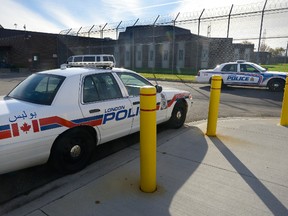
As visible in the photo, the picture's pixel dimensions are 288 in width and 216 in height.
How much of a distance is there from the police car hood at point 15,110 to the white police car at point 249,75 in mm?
11813

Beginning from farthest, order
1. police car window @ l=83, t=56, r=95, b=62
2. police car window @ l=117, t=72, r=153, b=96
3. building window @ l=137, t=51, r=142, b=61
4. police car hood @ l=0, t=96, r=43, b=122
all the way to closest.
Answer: building window @ l=137, t=51, r=142, b=61 → police car window @ l=83, t=56, r=95, b=62 → police car window @ l=117, t=72, r=153, b=96 → police car hood @ l=0, t=96, r=43, b=122

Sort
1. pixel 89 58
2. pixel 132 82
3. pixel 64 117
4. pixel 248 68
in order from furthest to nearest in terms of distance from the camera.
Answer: pixel 89 58 < pixel 248 68 < pixel 132 82 < pixel 64 117

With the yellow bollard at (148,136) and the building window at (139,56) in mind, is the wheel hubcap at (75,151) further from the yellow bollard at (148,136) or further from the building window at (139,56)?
the building window at (139,56)

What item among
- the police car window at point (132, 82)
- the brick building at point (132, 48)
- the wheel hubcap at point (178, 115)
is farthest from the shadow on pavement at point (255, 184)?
the brick building at point (132, 48)

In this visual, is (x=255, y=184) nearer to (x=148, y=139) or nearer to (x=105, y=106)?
(x=148, y=139)

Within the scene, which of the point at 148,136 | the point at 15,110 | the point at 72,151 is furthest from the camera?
the point at 72,151

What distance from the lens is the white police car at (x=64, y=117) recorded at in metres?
2.90

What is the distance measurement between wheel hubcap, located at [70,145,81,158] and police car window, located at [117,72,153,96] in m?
1.42

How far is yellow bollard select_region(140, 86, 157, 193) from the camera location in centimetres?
275

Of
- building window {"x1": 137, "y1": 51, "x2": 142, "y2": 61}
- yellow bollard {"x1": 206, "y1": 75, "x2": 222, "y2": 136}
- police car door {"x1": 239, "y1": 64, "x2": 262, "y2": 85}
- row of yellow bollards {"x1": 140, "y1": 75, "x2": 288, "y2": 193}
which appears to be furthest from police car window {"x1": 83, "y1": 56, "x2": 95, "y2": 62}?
row of yellow bollards {"x1": 140, "y1": 75, "x2": 288, "y2": 193}

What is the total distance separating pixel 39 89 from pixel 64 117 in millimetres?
765

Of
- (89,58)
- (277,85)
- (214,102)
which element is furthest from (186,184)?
(89,58)

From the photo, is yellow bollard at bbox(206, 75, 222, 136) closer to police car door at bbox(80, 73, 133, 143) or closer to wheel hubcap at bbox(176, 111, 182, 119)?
wheel hubcap at bbox(176, 111, 182, 119)

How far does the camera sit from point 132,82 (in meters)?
4.86
